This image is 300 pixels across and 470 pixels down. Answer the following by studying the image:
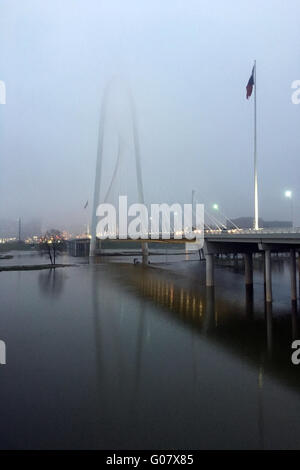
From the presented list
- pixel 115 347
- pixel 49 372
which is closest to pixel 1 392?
pixel 49 372

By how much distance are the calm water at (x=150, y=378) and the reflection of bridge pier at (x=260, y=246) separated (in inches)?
79.9

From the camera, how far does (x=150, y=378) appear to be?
28.2 ft

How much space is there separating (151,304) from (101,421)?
12.6 m

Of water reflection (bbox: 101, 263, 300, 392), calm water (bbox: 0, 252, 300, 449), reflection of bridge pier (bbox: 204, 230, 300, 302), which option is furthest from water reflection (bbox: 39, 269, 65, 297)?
reflection of bridge pier (bbox: 204, 230, 300, 302)

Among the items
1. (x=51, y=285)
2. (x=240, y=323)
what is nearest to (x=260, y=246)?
(x=240, y=323)

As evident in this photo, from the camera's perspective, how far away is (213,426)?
6.17m

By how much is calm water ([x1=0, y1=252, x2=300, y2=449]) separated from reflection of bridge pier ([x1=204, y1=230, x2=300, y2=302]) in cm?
203

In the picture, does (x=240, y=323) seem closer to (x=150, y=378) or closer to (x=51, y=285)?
(x=150, y=378)

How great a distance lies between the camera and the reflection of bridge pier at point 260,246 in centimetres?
1658

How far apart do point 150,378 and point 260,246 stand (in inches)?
504

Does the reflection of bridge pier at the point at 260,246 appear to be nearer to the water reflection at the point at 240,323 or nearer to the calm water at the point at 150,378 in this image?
the water reflection at the point at 240,323

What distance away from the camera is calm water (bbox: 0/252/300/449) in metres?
5.98

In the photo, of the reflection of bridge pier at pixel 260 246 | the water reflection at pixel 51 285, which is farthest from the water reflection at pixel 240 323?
the water reflection at pixel 51 285
